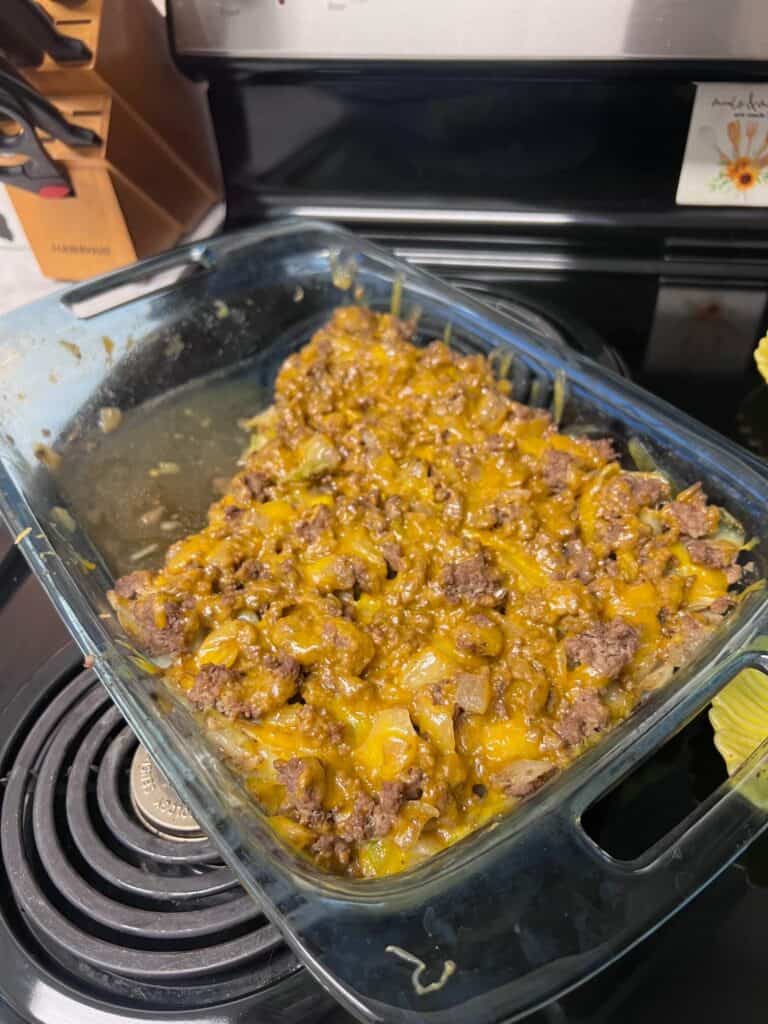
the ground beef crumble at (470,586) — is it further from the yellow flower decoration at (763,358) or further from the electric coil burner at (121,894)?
the yellow flower decoration at (763,358)

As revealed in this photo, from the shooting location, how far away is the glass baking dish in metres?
0.72

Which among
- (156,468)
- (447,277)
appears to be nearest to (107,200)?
(156,468)

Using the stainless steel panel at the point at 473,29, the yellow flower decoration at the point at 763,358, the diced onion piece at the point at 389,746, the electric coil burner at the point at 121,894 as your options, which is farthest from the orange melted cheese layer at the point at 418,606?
the stainless steel panel at the point at 473,29

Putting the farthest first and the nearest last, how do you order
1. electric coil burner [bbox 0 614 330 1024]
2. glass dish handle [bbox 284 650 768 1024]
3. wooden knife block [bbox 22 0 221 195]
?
1. wooden knife block [bbox 22 0 221 195]
2. electric coil burner [bbox 0 614 330 1024]
3. glass dish handle [bbox 284 650 768 1024]

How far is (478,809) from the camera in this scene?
92 cm

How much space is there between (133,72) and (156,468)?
0.77m

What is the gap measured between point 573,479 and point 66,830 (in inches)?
32.3

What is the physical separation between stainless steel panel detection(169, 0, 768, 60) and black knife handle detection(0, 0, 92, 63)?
0.61 feet

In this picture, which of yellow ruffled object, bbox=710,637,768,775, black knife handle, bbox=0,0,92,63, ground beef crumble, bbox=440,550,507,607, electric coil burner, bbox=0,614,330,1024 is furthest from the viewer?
black knife handle, bbox=0,0,92,63

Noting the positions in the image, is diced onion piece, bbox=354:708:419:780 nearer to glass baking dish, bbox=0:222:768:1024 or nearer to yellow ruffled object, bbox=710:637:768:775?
glass baking dish, bbox=0:222:768:1024

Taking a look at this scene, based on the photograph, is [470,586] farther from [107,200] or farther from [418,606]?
[107,200]

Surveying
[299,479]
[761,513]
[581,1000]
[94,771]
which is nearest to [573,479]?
[761,513]

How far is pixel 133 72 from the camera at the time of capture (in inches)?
60.1

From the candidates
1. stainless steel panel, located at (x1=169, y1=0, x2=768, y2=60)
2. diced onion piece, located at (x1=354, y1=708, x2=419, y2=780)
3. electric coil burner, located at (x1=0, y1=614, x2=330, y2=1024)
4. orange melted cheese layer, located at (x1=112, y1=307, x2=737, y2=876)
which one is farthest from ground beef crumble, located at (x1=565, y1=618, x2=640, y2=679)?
stainless steel panel, located at (x1=169, y1=0, x2=768, y2=60)
